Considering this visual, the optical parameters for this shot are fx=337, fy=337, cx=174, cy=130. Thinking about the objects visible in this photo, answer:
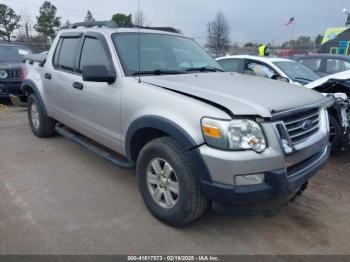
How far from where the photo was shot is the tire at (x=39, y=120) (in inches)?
223

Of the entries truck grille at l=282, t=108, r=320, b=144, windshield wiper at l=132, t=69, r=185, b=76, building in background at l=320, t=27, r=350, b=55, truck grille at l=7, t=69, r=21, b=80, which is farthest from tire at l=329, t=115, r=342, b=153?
building in background at l=320, t=27, r=350, b=55

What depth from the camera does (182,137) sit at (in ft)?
9.24

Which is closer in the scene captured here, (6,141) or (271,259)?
(271,259)

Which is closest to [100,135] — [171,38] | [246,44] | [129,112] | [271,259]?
[129,112]

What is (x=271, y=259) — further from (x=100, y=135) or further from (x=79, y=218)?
(x=100, y=135)

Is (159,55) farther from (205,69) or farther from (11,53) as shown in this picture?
(11,53)

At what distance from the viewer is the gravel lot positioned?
2959 millimetres

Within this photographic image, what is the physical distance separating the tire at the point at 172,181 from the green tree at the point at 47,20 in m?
37.7

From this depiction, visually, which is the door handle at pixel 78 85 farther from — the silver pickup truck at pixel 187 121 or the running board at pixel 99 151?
the running board at pixel 99 151

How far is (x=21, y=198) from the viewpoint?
3768mm

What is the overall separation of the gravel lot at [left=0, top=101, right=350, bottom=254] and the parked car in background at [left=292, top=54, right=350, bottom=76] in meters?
4.84

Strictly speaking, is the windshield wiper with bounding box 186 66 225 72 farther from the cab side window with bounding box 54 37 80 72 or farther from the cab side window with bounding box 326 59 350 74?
the cab side window with bounding box 326 59 350 74

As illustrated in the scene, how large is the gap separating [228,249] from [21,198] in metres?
2.35

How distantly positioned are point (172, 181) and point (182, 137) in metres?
0.51
